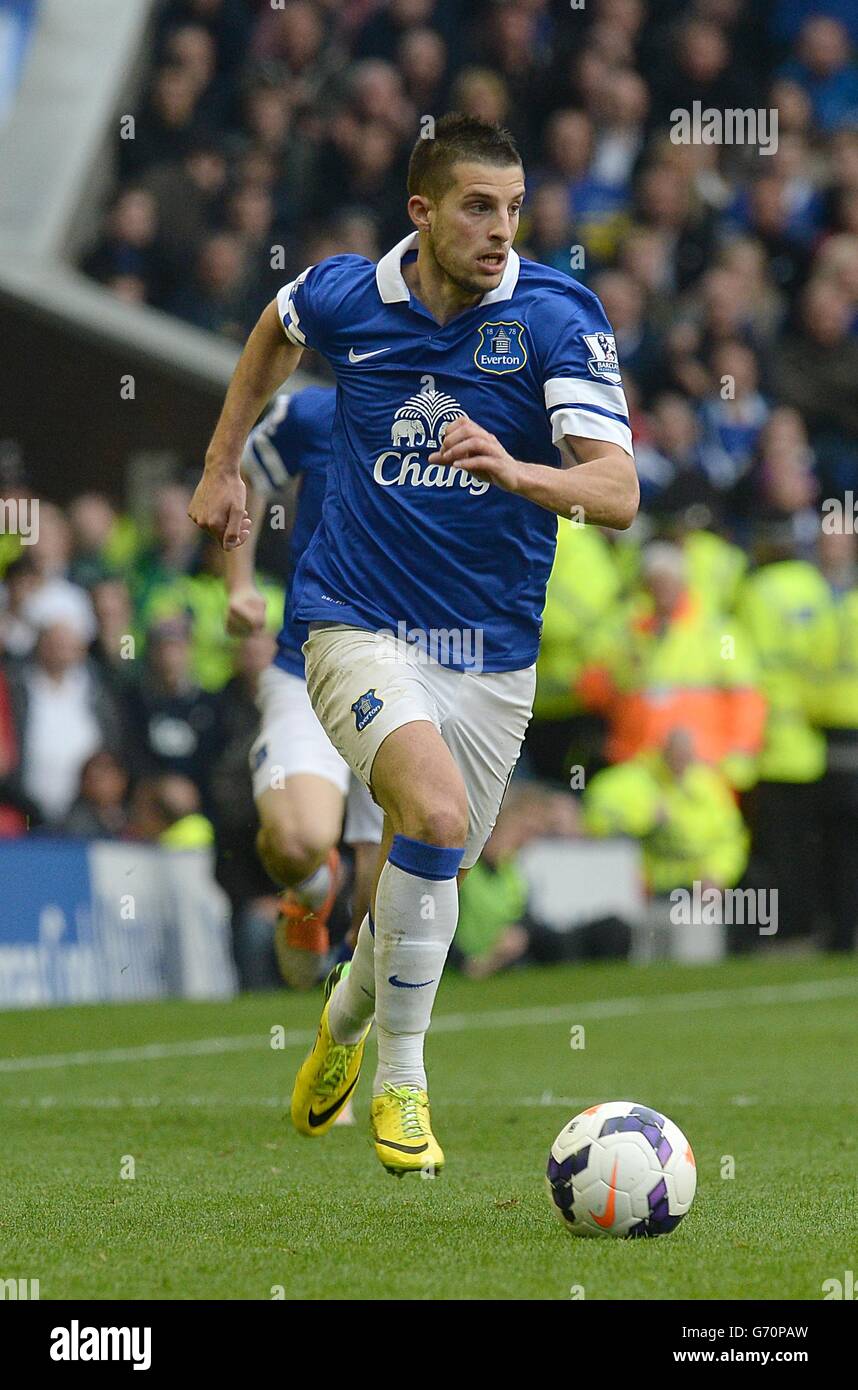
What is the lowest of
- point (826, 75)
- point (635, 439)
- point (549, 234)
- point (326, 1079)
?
point (326, 1079)

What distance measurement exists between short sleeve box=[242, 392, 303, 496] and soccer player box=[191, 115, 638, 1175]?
140cm

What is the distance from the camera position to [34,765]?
1268 centimetres

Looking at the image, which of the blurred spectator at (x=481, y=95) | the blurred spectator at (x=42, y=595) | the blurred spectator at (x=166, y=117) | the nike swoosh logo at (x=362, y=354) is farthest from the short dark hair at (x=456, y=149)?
the blurred spectator at (x=481, y=95)

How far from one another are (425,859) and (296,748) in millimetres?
2282

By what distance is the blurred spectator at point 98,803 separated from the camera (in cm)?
1255

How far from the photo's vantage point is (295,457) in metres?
8.08

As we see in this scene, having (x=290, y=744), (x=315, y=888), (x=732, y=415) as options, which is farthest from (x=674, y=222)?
(x=315, y=888)

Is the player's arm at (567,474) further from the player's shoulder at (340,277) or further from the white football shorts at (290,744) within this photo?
the white football shorts at (290,744)

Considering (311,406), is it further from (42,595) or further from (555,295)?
(42,595)

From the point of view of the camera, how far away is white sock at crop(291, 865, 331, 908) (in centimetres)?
809

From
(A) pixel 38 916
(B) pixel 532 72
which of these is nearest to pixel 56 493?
(A) pixel 38 916

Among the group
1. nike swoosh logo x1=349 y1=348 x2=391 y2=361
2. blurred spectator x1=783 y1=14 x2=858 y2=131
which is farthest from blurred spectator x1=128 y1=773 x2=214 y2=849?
blurred spectator x1=783 y1=14 x2=858 y2=131

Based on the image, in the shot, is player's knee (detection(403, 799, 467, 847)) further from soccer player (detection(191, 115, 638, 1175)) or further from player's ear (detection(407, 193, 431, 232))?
player's ear (detection(407, 193, 431, 232))
